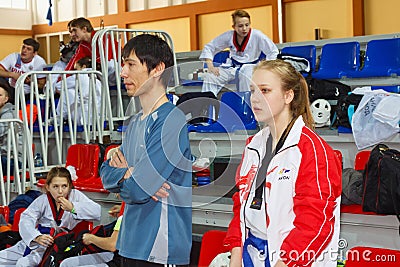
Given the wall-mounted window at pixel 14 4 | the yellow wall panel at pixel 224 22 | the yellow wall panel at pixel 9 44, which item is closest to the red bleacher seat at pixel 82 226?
the yellow wall panel at pixel 224 22

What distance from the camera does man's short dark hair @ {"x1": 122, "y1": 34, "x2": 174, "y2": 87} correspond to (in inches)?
96.2

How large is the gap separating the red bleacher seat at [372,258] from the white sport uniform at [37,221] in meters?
2.27

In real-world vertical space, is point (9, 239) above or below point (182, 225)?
below

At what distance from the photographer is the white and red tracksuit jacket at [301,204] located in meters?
1.95

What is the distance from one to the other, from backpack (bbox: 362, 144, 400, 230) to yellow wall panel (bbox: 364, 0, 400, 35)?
4967 mm

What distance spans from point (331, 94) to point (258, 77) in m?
3.23

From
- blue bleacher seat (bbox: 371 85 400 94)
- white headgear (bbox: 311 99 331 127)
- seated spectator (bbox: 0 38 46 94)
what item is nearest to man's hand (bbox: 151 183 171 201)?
white headgear (bbox: 311 99 331 127)

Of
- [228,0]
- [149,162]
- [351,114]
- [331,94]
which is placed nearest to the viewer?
[149,162]

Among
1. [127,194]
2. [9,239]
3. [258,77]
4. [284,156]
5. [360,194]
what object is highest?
[258,77]

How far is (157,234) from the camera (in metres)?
2.38

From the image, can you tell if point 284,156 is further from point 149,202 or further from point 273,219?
point 149,202

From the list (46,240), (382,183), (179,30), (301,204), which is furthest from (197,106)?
(179,30)

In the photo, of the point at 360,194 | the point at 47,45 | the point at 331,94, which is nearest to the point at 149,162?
the point at 360,194

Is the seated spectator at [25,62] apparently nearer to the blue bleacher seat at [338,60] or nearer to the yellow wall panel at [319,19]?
the yellow wall panel at [319,19]
